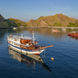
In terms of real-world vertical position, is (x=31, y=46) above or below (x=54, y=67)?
above

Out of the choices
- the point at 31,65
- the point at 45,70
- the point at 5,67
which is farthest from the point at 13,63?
the point at 45,70

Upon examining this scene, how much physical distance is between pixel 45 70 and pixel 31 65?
6272 millimetres

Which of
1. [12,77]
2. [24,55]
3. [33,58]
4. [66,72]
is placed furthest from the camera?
[24,55]

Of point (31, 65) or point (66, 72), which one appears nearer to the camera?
point (66, 72)

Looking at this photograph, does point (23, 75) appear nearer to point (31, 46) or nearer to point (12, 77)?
point (12, 77)

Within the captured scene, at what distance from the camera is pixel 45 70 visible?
3391 cm

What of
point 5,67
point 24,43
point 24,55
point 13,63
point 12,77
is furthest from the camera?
point 24,43

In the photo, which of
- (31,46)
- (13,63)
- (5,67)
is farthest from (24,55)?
(5,67)

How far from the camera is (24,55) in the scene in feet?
158

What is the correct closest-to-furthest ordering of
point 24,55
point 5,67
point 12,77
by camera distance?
1. point 12,77
2. point 5,67
3. point 24,55

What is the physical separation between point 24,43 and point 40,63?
15884 mm

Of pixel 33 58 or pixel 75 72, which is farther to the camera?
pixel 33 58

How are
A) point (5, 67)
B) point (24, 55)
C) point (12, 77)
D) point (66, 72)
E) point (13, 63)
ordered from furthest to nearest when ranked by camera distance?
1. point (24, 55)
2. point (13, 63)
3. point (5, 67)
4. point (66, 72)
5. point (12, 77)

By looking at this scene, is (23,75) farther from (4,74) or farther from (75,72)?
(75,72)
